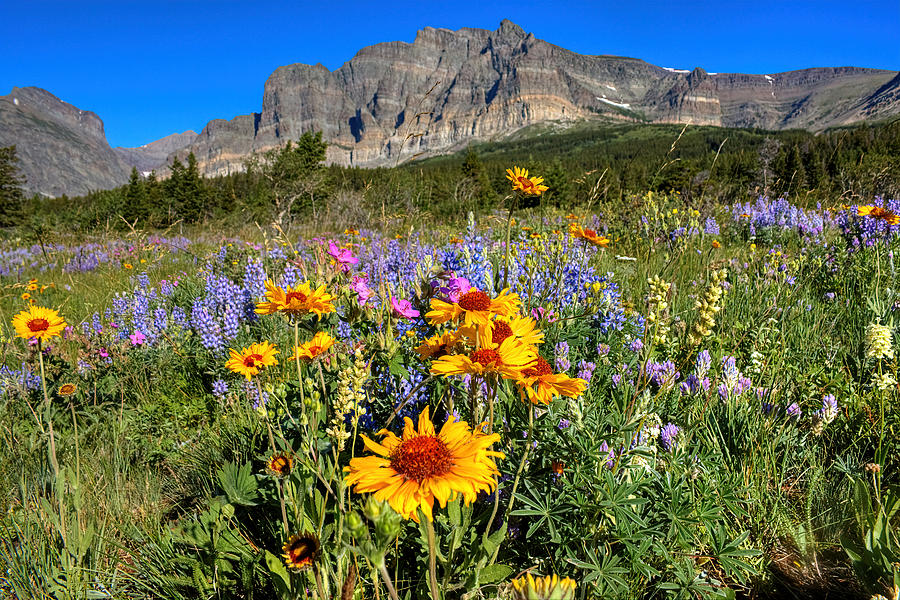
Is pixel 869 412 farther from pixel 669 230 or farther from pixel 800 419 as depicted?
pixel 669 230

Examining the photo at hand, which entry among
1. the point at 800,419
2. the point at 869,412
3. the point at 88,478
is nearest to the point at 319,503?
the point at 88,478

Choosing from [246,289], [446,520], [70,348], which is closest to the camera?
[446,520]

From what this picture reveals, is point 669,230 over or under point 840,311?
over

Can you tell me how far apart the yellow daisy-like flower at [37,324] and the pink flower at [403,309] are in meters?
1.44

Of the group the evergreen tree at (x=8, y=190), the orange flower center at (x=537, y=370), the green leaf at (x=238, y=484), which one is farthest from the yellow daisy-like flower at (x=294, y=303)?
the evergreen tree at (x=8, y=190)

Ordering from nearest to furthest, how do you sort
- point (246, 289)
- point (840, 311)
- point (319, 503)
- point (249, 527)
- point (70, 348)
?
point (319, 503)
point (249, 527)
point (840, 311)
point (70, 348)
point (246, 289)

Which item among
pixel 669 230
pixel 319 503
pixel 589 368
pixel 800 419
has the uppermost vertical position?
pixel 669 230

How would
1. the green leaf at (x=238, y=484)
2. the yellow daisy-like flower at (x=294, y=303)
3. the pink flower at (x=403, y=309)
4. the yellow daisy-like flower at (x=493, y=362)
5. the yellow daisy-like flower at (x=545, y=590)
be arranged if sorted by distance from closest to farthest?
the yellow daisy-like flower at (x=545, y=590) → the yellow daisy-like flower at (x=493, y=362) → the yellow daisy-like flower at (x=294, y=303) → the green leaf at (x=238, y=484) → the pink flower at (x=403, y=309)

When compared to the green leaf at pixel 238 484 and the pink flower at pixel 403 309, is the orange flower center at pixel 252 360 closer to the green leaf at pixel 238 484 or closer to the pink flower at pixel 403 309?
the green leaf at pixel 238 484

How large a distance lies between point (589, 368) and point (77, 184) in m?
248

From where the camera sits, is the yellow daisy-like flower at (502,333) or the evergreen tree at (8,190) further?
the evergreen tree at (8,190)

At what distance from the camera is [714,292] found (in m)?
1.41

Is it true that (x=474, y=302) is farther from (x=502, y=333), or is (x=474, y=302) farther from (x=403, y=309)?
(x=403, y=309)

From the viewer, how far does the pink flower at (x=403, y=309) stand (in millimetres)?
1785
